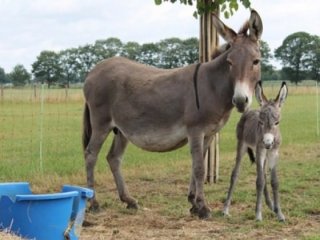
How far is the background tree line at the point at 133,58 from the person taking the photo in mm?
49206

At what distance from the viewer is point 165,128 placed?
22.9ft

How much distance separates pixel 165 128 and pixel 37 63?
49.9 metres

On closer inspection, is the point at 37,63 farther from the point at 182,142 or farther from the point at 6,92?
the point at 182,142

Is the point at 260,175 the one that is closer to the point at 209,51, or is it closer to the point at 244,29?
the point at 244,29

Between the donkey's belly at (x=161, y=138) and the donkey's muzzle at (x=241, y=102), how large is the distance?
101 centimetres

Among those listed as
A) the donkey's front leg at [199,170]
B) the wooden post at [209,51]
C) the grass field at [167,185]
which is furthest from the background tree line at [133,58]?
the donkey's front leg at [199,170]

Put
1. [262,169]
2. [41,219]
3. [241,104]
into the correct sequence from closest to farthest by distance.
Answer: [41,219]
[241,104]
[262,169]

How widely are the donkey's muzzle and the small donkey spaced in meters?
0.34

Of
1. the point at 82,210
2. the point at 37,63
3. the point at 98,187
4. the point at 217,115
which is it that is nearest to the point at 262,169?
the point at 217,115

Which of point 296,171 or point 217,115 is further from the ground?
point 217,115

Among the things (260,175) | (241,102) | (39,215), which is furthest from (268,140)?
(39,215)

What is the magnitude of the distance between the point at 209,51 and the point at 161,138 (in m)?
2.95

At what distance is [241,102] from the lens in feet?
19.5

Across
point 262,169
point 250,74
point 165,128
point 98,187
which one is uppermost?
point 250,74
